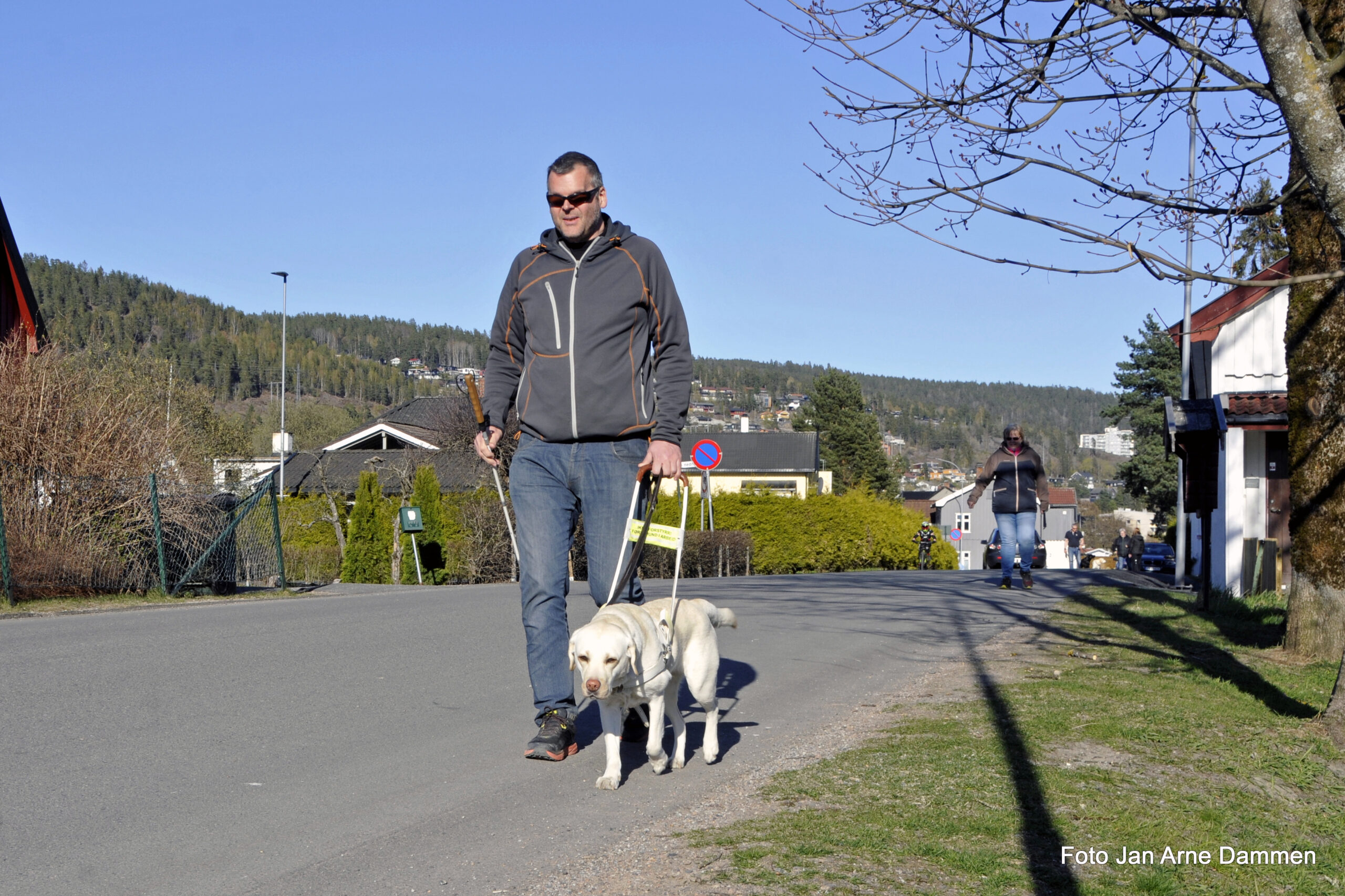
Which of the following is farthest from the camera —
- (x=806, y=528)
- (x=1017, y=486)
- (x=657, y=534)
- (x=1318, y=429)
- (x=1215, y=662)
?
(x=806, y=528)

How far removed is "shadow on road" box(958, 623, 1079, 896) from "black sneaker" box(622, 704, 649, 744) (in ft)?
5.48

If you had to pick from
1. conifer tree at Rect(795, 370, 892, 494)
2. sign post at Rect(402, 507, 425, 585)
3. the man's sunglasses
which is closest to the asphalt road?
the man's sunglasses

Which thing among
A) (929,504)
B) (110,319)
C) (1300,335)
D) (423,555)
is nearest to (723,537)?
(423,555)

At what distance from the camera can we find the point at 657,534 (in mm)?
5398

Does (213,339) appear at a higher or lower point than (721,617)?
higher

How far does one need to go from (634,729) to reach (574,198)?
2.50m

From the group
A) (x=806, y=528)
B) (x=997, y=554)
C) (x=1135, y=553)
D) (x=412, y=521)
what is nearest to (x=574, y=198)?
(x=412, y=521)

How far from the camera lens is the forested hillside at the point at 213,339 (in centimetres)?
15250

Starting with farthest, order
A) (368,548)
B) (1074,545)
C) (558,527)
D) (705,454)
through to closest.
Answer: (1074,545) < (368,548) < (705,454) < (558,527)

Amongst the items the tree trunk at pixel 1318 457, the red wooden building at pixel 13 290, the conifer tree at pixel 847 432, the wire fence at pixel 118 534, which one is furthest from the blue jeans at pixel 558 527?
the conifer tree at pixel 847 432

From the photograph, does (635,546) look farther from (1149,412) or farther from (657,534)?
(1149,412)

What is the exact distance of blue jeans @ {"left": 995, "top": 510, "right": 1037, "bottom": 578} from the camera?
51.3 feet

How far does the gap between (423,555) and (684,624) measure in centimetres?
2303

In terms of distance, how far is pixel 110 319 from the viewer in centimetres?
15188
